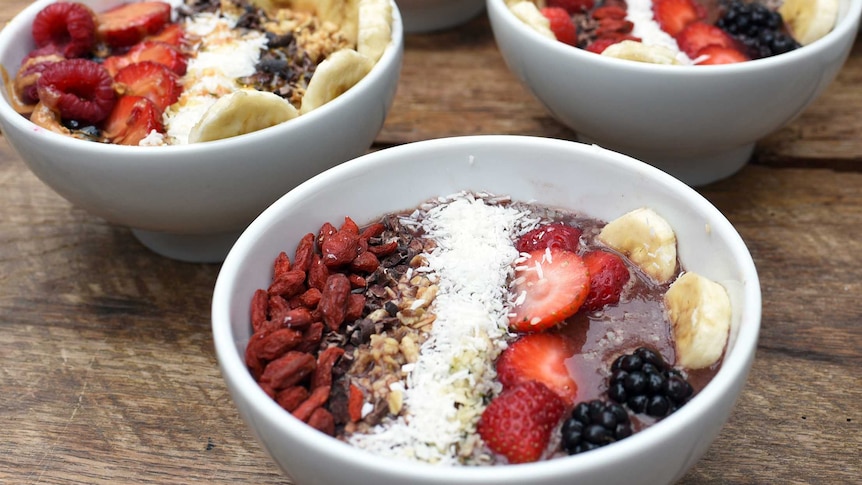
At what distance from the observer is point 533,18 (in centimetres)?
Result: 186

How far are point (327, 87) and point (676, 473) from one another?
0.90 m

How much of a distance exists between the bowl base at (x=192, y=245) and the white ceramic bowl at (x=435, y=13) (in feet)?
2.90

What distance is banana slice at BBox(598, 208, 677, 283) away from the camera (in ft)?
4.49

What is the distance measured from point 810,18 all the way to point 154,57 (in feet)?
4.39

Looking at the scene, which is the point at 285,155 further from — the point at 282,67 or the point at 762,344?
the point at 762,344

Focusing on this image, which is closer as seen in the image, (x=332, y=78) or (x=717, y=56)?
(x=332, y=78)

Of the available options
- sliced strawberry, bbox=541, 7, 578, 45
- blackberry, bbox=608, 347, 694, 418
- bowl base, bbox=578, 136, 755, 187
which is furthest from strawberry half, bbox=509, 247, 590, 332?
sliced strawberry, bbox=541, 7, 578, 45

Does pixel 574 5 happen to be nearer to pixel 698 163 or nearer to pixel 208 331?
pixel 698 163

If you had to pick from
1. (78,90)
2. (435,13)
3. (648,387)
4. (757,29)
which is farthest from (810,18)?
(78,90)

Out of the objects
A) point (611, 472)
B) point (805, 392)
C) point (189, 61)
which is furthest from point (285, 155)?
point (805, 392)

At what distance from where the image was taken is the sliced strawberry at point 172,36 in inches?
73.5

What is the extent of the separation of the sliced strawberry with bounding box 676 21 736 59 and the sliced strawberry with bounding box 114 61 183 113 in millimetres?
1033

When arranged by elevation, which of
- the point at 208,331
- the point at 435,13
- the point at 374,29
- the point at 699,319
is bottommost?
the point at 208,331

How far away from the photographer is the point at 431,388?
46.4 inches
